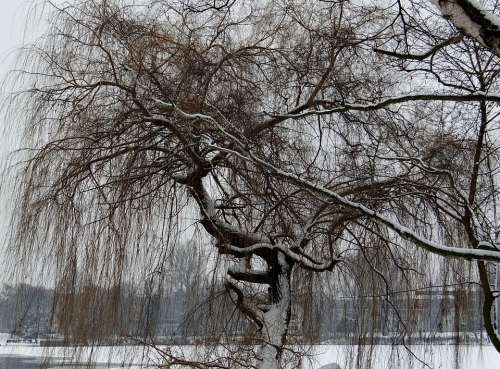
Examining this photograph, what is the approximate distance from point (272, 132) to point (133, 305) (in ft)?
5.64

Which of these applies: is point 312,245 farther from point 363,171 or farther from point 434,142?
point 434,142

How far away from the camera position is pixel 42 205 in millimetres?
4555

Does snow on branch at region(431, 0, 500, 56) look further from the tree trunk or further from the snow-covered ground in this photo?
the snow-covered ground

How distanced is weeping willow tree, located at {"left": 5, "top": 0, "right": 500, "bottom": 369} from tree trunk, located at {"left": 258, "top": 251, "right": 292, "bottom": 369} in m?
0.01

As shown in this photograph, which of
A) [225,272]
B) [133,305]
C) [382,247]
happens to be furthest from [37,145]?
[382,247]

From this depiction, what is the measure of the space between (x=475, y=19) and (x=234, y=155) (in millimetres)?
2534

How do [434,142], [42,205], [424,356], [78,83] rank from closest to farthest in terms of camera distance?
[42,205] < [78,83] < [434,142] < [424,356]

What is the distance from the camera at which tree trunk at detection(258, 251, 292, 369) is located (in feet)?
14.5

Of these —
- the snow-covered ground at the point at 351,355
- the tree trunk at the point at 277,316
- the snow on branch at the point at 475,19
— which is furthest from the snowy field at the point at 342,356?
the snow on branch at the point at 475,19

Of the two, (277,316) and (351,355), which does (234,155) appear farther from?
(351,355)

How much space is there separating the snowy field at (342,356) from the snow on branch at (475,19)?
2972 millimetres

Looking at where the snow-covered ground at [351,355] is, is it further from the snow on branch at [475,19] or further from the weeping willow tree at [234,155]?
the snow on branch at [475,19]

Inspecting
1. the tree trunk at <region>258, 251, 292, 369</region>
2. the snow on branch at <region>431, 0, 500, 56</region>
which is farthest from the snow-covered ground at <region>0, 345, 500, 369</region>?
the snow on branch at <region>431, 0, 500, 56</region>

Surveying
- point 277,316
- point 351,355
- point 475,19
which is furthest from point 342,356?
point 475,19
